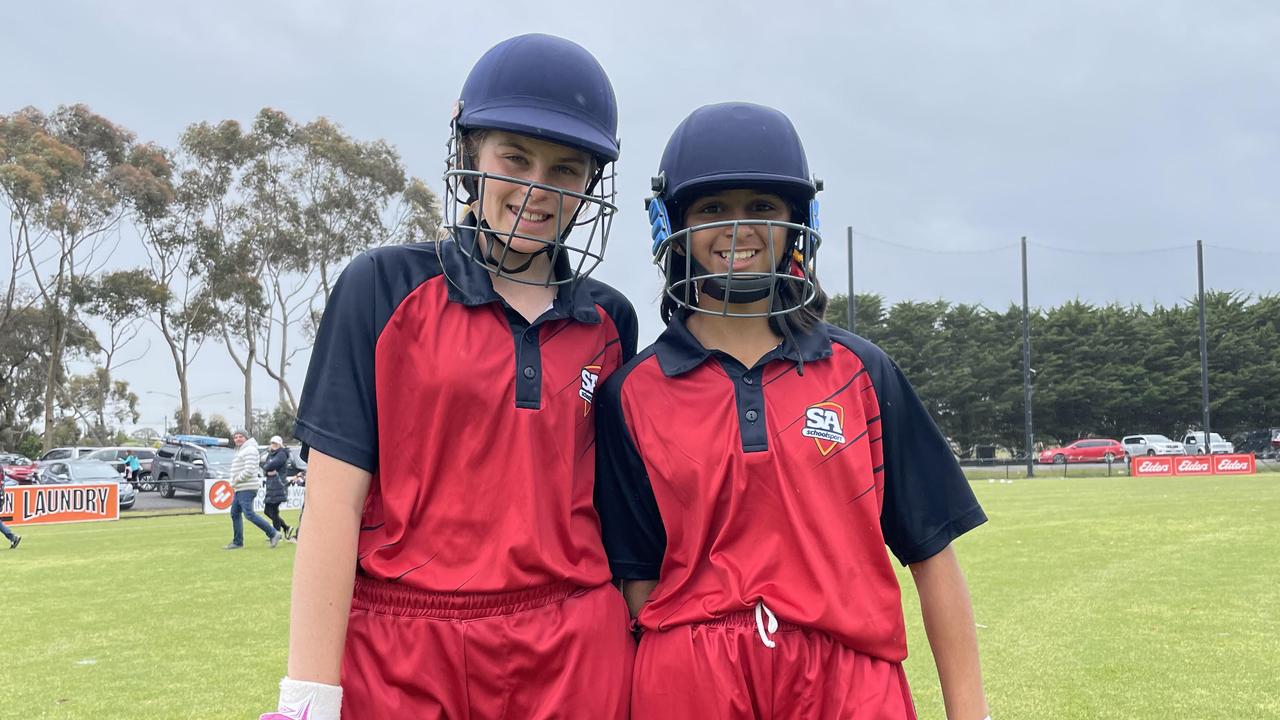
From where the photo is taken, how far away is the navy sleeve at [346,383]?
1877 millimetres

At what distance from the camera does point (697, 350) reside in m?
2.22

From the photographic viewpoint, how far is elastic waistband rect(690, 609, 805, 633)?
1951 mm

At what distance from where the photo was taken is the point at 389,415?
1.91 meters

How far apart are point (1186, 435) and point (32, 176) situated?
5454cm

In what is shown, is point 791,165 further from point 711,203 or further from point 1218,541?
point 1218,541

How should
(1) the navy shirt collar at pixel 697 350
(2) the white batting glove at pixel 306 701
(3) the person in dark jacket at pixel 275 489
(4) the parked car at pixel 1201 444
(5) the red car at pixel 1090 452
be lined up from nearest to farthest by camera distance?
1. (2) the white batting glove at pixel 306 701
2. (1) the navy shirt collar at pixel 697 350
3. (3) the person in dark jacket at pixel 275 489
4. (4) the parked car at pixel 1201 444
5. (5) the red car at pixel 1090 452

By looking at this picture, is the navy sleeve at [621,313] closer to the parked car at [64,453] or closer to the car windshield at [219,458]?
the car windshield at [219,458]

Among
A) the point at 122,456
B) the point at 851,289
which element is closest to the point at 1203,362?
the point at 851,289

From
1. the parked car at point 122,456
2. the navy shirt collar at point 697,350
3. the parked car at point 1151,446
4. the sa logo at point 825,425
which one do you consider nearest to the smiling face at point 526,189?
the navy shirt collar at point 697,350

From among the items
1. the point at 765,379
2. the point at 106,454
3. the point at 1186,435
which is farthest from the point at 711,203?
the point at 1186,435

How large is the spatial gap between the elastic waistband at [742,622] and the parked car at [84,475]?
1100 inches

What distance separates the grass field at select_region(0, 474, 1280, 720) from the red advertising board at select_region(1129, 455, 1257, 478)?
66.2ft

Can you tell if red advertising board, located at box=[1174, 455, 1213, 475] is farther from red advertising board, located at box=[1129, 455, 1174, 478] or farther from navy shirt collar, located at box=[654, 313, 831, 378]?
navy shirt collar, located at box=[654, 313, 831, 378]

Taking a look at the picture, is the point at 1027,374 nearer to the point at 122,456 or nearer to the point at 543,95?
the point at 122,456
